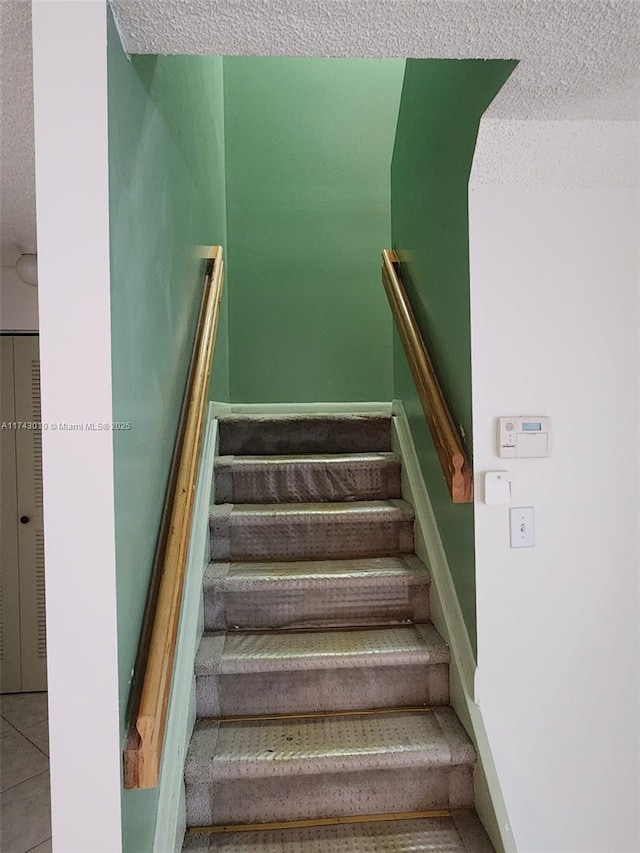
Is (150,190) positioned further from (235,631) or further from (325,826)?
(325,826)

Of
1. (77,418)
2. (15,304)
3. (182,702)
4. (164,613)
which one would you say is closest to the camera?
(77,418)

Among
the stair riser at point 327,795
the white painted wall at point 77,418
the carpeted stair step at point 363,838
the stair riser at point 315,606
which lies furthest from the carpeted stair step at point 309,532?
the white painted wall at point 77,418

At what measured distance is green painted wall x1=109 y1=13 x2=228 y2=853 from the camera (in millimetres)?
1015

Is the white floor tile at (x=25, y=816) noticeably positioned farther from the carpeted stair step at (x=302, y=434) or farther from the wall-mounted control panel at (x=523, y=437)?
the wall-mounted control panel at (x=523, y=437)

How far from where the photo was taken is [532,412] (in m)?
1.52

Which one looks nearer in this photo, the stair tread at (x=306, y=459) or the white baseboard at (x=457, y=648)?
the white baseboard at (x=457, y=648)

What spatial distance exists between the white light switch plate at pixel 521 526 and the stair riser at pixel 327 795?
700 millimetres

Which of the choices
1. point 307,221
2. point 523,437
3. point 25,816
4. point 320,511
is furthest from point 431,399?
Result: point 25,816

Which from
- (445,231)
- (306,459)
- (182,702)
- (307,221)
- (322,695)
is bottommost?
(322,695)

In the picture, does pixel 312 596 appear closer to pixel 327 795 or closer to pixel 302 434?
pixel 327 795

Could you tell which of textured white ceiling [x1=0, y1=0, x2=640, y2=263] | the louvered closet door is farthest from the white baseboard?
the louvered closet door

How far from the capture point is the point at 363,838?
141 centimetres

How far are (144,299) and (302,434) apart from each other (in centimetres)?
140

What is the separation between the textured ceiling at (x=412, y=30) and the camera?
951 mm
